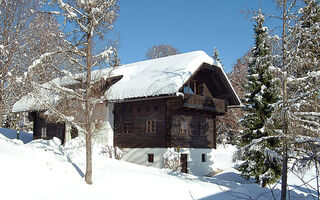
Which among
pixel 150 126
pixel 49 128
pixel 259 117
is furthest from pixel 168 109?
pixel 49 128

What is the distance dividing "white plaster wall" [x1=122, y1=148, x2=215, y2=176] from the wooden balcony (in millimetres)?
3108

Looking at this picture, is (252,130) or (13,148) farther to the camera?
(252,130)

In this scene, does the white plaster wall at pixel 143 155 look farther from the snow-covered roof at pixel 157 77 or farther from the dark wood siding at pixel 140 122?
the snow-covered roof at pixel 157 77

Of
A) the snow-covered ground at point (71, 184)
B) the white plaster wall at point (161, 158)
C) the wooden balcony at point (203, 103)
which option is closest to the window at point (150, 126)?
the white plaster wall at point (161, 158)

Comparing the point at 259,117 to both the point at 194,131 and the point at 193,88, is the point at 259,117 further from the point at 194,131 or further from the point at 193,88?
the point at 193,88

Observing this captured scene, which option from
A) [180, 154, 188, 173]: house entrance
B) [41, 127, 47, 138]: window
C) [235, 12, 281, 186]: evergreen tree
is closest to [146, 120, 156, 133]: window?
[180, 154, 188, 173]: house entrance

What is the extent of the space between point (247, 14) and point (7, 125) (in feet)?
132

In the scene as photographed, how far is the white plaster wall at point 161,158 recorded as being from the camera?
20.1 meters

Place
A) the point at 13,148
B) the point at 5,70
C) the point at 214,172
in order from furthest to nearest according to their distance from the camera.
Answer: the point at 214,172 < the point at 5,70 < the point at 13,148

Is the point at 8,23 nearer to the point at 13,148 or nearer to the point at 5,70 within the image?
the point at 5,70

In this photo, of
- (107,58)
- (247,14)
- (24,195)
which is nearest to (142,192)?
A: (24,195)

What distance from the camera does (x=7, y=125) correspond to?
1672 inches

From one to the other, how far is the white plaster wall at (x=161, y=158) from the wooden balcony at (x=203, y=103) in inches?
122

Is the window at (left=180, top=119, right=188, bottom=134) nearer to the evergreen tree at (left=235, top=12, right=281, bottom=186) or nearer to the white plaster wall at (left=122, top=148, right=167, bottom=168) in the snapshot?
the white plaster wall at (left=122, top=148, right=167, bottom=168)
